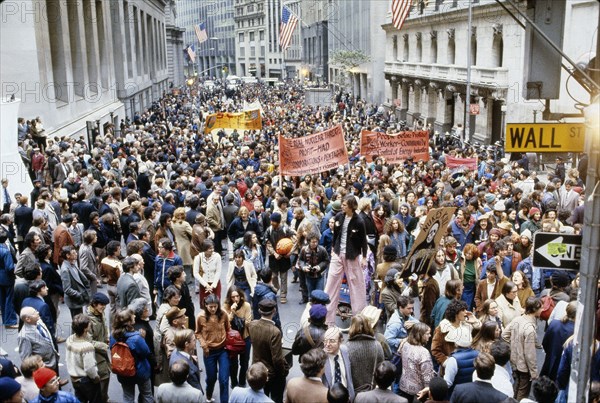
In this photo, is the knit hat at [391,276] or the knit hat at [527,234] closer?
the knit hat at [391,276]

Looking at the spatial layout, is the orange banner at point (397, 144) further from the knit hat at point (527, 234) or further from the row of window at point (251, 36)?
the row of window at point (251, 36)

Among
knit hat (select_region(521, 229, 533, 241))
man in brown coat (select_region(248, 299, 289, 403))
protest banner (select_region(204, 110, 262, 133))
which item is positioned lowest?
man in brown coat (select_region(248, 299, 289, 403))

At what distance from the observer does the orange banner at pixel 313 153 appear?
14.5 m

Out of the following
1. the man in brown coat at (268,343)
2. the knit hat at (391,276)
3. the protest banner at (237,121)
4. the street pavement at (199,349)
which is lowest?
the street pavement at (199,349)

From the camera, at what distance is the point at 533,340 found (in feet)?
22.4

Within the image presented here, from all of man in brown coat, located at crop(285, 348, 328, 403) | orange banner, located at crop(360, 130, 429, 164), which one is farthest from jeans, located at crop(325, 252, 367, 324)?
orange banner, located at crop(360, 130, 429, 164)

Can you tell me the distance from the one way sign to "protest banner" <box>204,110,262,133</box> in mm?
17399

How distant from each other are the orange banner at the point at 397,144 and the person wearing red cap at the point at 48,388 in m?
12.3

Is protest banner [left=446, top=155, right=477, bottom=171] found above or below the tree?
below

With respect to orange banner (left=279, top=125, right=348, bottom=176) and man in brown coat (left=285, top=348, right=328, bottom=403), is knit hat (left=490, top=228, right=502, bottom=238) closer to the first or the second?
man in brown coat (left=285, top=348, right=328, bottom=403)

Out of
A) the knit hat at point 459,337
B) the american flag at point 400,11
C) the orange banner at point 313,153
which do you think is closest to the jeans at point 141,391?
the knit hat at point 459,337

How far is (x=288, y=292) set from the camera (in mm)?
11680

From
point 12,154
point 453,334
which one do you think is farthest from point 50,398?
point 12,154

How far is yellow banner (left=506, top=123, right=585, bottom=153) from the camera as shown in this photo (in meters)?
5.78
